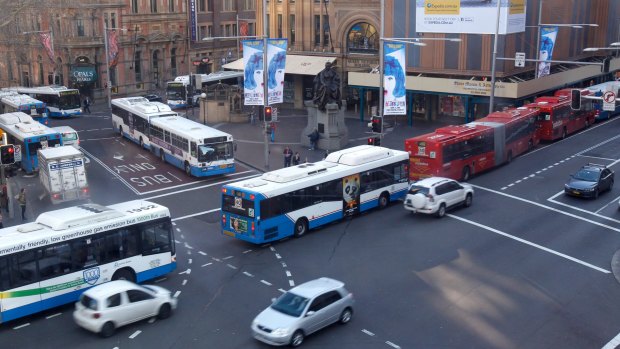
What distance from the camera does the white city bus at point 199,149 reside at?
1585 inches

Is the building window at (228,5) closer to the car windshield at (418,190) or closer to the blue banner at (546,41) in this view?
the blue banner at (546,41)

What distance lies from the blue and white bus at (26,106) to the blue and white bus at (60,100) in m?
3.84

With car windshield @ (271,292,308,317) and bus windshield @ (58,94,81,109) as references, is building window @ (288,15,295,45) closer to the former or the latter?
bus windshield @ (58,94,81,109)

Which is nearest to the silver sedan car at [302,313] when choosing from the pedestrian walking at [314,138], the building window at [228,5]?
the pedestrian walking at [314,138]

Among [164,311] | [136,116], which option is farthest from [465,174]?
[136,116]

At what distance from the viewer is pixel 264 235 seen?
1106 inches

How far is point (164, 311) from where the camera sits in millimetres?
21359

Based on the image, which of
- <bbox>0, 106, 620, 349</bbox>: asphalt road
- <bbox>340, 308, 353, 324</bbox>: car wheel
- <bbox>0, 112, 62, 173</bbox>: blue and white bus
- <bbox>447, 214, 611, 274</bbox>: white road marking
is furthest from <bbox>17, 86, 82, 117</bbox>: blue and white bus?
<bbox>340, 308, 353, 324</bbox>: car wheel

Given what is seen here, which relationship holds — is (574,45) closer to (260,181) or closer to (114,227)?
(260,181)

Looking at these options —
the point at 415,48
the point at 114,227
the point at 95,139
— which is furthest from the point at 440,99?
the point at 114,227

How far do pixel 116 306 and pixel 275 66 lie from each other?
2205cm

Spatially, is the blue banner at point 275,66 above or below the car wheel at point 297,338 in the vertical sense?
above

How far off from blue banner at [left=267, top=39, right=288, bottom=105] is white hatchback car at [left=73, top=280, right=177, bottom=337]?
20538 millimetres

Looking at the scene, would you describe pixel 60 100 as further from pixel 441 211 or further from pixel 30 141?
pixel 441 211
